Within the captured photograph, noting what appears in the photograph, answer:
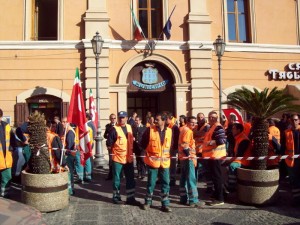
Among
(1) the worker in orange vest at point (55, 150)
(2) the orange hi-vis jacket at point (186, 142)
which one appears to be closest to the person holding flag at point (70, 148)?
(1) the worker in orange vest at point (55, 150)

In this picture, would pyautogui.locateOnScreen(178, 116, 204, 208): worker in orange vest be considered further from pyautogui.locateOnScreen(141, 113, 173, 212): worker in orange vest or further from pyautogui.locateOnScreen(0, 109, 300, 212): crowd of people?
pyautogui.locateOnScreen(141, 113, 173, 212): worker in orange vest

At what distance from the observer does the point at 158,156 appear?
6152 mm

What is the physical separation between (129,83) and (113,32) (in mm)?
2303

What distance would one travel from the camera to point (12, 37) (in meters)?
13.6

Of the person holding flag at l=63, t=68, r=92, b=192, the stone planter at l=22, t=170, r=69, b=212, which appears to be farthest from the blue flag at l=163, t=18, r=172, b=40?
the stone planter at l=22, t=170, r=69, b=212

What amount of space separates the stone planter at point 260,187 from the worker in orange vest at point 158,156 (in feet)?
5.17

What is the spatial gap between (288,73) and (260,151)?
9895mm

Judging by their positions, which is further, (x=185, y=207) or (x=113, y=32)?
(x=113, y=32)

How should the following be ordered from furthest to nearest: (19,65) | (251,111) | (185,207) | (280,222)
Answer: (19,65), (251,111), (185,207), (280,222)

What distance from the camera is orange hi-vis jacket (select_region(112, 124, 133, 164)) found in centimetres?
644

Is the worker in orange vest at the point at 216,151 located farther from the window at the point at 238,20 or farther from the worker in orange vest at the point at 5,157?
the window at the point at 238,20

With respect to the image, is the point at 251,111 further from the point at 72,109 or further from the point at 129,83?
the point at 129,83

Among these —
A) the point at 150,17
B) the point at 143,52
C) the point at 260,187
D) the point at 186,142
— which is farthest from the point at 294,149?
the point at 150,17

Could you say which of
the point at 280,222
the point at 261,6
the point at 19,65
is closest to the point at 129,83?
the point at 19,65
